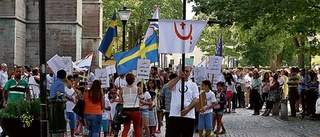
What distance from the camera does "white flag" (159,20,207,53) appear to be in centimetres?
1091

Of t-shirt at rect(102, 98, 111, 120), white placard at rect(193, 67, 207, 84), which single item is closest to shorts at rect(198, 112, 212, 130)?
t-shirt at rect(102, 98, 111, 120)

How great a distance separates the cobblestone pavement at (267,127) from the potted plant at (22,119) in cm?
502

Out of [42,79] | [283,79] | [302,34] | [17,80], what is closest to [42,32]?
[42,79]

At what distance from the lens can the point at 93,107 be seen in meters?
12.7

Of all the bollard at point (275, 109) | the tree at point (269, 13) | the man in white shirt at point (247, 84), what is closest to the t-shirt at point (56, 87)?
the tree at point (269, 13)

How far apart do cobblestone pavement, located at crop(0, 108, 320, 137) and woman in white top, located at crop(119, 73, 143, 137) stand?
10.9 feet

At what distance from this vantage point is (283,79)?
25375mm

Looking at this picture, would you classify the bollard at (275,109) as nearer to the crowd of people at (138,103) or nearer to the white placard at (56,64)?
the crowd of people at (138,103)

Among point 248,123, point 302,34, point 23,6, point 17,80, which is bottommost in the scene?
point 248,123

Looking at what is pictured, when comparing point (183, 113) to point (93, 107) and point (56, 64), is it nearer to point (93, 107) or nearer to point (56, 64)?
point (93, 107)

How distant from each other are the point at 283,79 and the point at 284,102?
3838mm

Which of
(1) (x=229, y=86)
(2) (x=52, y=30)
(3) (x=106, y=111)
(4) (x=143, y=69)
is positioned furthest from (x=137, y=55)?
(2) (x=52, y=30)

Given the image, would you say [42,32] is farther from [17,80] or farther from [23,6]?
[23,6]

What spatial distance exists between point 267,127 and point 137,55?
5.66m
